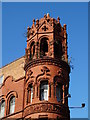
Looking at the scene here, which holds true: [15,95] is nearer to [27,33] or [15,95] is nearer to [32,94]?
[32,94]

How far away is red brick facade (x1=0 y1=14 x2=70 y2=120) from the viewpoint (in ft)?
95.1

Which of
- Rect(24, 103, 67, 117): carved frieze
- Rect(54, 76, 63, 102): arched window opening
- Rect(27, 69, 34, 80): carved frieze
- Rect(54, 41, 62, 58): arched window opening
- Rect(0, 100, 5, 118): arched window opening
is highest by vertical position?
Rect(54, 41, 62, 58): arched window opening

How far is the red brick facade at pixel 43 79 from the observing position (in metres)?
29.0

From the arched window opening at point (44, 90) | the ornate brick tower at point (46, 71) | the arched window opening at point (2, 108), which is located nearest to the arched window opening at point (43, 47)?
the ornate brick tower at point (46, 71)

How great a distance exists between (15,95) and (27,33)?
255 inches

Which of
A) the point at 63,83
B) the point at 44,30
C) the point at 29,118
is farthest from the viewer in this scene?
the point at 44,30

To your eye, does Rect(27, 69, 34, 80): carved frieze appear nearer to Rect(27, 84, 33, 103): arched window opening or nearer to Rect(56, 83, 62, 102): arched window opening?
Rect(27, 84, 33, 103): arched window opening

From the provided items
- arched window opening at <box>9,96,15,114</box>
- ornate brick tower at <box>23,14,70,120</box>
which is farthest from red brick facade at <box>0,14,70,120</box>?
arched window opening at <box>9,96,15,114</box>

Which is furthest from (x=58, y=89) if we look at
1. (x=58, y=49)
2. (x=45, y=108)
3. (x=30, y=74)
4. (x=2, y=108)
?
(x=2, y=108)

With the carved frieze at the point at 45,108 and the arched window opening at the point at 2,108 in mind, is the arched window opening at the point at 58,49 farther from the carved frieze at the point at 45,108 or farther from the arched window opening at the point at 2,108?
the arched window opening at the point at 2,108

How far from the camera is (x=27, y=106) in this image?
29641mm

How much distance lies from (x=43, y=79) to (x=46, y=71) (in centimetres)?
80

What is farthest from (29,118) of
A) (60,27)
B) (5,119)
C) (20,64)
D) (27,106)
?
(60,27)

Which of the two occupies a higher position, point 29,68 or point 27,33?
point 27,33
